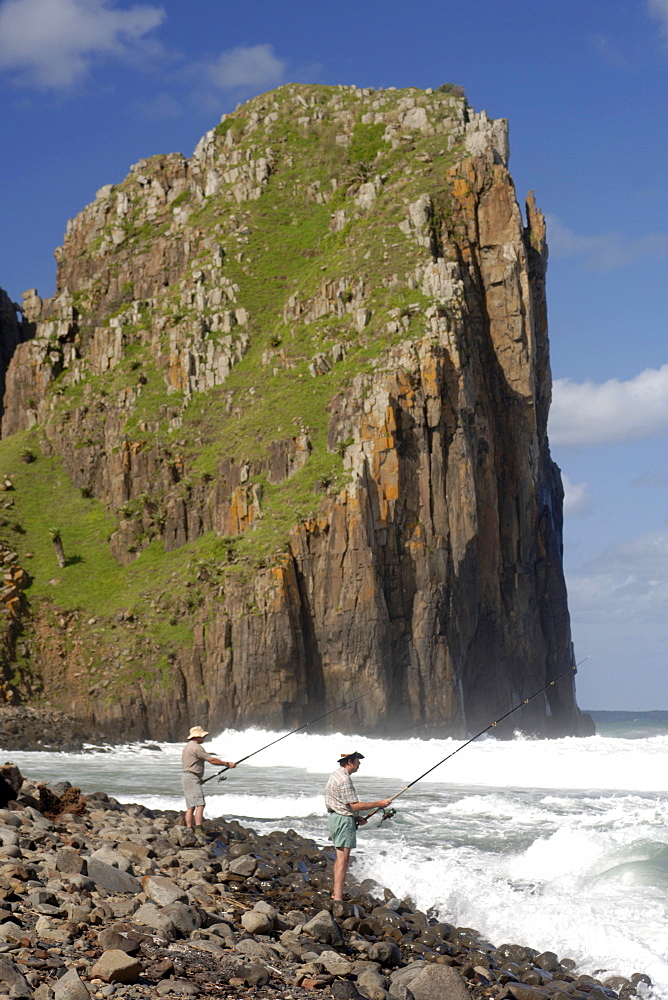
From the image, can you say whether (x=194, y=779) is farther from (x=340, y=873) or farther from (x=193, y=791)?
(x=340, y=873)

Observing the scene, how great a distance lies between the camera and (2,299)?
8794 cm

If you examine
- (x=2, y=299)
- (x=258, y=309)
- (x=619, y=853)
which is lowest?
(x=619, y=853)

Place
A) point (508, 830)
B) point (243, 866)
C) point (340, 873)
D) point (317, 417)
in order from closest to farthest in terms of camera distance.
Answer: point (340, 873), point (243, 866), point (508, 830), point (317, 417)

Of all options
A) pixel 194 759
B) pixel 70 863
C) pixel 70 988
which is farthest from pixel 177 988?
pixel 194 759

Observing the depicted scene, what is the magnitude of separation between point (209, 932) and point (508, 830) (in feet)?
37.1

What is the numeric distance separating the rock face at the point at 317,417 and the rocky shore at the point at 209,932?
36518mm

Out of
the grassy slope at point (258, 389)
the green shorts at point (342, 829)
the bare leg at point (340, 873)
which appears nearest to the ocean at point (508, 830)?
the bare leg at point (340, 873)

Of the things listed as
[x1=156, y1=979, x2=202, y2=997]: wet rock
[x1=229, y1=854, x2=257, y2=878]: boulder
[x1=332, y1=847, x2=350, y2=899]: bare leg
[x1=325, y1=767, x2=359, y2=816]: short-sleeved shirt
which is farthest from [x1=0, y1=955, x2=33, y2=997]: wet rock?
[x1=229, y1=854, x2=257, y2=878]: boulder

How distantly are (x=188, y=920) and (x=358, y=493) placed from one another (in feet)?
142

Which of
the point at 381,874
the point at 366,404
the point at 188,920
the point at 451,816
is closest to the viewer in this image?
the point at 188,920

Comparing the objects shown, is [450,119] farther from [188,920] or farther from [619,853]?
[188,920]

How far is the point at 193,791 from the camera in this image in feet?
60.1

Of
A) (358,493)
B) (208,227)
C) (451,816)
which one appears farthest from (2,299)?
(451,816)

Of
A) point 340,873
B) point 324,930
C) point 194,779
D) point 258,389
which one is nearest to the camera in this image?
point 324,930
